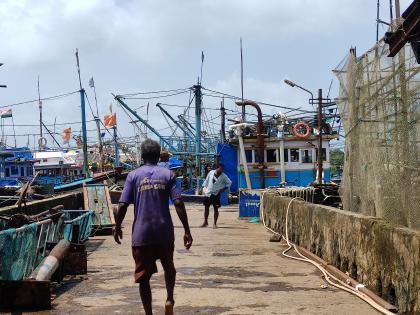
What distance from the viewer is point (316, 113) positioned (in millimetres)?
28969

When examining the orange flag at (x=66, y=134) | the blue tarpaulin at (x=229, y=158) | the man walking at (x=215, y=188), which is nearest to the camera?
the man walking at (x=215, y=188)

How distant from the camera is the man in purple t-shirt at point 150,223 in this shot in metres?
5.48

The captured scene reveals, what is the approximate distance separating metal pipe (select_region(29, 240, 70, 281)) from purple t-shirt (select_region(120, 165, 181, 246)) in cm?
149

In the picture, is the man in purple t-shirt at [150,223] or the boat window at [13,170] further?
the boat window at [13,170]

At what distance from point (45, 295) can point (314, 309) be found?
270 centimetres

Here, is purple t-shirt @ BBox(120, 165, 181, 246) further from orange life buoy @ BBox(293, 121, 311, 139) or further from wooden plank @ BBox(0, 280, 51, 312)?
orange life buoy @ BBox(293, 121, 311, 139)

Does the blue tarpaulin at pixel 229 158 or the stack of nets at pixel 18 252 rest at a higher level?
the blue tarpaulin at pixel 229 158

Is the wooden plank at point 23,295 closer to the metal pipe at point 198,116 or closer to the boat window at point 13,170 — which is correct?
the metal pipe at point 198,116

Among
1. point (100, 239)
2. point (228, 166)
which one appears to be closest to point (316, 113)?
point (228, 166)

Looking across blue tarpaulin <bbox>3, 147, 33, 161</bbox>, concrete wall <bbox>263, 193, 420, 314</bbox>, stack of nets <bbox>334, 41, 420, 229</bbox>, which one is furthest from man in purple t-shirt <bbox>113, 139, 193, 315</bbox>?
blue tarpaulin <bbox>3, 147, 33, 161</bbox>

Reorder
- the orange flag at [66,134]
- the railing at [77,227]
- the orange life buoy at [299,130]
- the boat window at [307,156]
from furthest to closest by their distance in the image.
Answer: the orange flag at [66,134]
the boat window at [307,156]
the orange life buoy at [299,130]
the railing at [77,227]

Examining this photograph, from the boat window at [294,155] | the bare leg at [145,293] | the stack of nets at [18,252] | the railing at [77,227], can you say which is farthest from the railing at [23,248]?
the boat window at [294,155]

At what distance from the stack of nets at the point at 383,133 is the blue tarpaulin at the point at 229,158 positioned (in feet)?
66.2

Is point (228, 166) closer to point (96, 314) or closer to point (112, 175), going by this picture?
point (112, 175)
